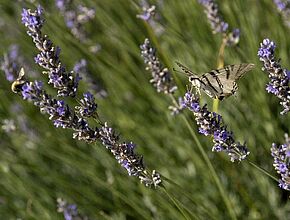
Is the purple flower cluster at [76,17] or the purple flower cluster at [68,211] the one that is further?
the purple flower cluster at [76,17]

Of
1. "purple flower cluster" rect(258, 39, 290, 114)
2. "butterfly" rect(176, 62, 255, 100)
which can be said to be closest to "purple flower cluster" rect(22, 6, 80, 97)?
"butterfly" rect(176, 62, 255, 100)

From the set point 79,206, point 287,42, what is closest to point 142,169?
point 79,206

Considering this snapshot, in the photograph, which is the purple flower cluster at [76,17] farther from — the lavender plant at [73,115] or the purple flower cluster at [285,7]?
the lavender plant at [73,115]

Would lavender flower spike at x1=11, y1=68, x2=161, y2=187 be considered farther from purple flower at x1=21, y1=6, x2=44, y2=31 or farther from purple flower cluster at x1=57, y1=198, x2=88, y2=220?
purple flower cluster at x1=57, y1=198, x2=88, y2=220

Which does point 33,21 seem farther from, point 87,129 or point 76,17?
point 76,17

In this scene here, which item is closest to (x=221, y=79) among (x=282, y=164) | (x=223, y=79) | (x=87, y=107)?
(x=223, y=79)

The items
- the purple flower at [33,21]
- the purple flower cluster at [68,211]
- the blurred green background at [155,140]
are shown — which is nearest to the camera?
the purple flower at [33,21]

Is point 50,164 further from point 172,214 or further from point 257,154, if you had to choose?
point 257,154

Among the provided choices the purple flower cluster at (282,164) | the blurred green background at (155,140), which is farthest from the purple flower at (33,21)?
the blurred green background at (155,140)
